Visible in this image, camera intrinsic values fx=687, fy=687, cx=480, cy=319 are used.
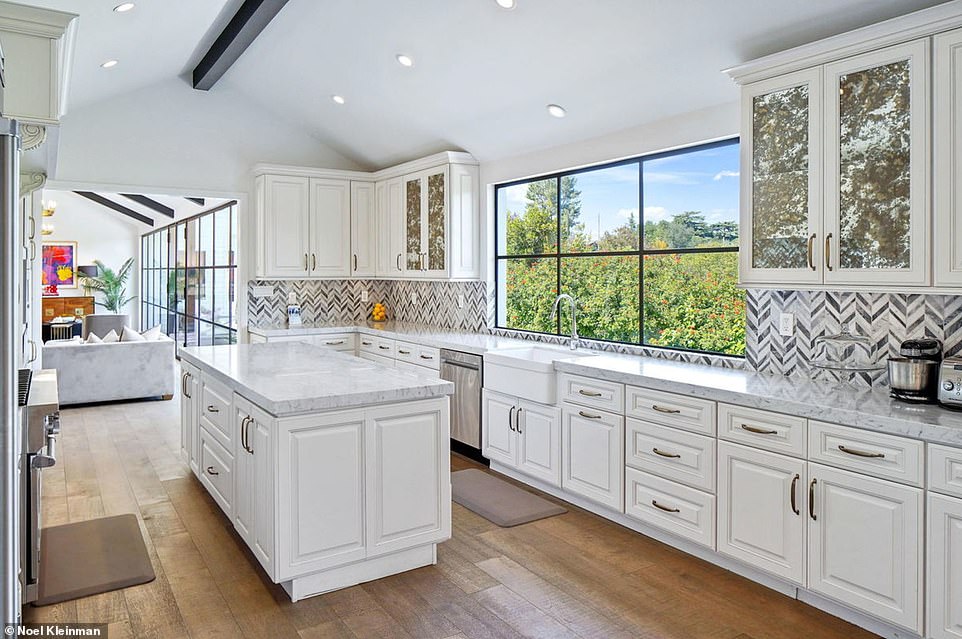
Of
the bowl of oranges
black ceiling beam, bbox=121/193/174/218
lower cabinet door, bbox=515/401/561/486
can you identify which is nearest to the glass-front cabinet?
the bowl of oranges

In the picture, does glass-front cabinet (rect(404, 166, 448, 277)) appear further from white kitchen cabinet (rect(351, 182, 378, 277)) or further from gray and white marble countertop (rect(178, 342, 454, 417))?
gray and white marble countertop (rect(178, 342, 454, 417))

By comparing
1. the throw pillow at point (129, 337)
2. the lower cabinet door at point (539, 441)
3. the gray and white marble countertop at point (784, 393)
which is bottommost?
the lower cabinet door at point (539, 441)

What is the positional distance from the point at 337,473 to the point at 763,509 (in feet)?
6.04

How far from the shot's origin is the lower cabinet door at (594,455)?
3.71 meters

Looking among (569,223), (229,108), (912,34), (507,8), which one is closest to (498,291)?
(569,223)

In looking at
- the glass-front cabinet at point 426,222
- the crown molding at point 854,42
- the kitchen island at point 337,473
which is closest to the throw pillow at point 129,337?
the glass-front cabinet at point 426,222

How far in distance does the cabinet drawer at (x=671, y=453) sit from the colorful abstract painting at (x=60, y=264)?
1406 centimetres

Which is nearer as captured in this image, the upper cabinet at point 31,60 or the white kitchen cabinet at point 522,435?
the upper cabinet at point 31,60

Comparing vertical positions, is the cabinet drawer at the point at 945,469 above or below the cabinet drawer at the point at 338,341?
below

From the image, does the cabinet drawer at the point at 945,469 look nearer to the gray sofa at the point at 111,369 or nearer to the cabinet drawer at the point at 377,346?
the cabinet drawer at the point at 377,346

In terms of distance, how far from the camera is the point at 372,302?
757 cm

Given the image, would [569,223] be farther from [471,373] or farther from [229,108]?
[229,108]

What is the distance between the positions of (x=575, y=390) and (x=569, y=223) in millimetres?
1799

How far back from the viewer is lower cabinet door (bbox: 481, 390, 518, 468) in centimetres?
454
